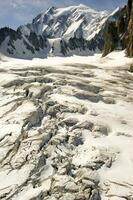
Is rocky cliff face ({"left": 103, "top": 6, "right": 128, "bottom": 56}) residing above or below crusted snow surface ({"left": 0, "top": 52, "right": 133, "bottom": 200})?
above

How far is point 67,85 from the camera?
41500 millimetres

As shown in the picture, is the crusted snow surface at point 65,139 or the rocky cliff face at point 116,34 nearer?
the crusted snow surface at point 65,139

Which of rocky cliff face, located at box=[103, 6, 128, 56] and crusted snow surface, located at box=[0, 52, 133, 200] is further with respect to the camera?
rocky cliff face, located at box=[103, 6, 128, 56]

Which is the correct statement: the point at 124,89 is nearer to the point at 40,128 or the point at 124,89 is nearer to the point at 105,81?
the point at 105,81

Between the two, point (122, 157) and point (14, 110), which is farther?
point (14, 110)

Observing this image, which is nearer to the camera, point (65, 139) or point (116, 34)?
point (65, 139)

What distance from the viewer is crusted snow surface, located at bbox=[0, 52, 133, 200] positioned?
23.0 metres

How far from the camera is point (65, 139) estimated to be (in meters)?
28.0

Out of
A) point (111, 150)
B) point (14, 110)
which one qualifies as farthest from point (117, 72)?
point (111, 150)

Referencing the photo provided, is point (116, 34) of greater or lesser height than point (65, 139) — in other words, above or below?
above

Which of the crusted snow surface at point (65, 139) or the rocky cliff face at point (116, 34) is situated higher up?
the rocky cliff face at point (116, 34)

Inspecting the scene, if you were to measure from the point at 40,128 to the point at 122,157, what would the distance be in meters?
7.12

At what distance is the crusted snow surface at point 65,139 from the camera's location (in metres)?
23.0

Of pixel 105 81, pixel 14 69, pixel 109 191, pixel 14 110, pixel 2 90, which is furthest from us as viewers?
pixel 14 69
